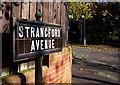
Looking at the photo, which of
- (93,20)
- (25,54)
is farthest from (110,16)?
(25,54)

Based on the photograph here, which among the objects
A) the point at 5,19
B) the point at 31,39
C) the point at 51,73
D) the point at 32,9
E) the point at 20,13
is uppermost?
the point at 32,9

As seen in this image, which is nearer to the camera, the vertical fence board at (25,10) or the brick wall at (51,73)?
the brick wall at (51,73)

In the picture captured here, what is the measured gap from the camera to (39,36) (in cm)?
222

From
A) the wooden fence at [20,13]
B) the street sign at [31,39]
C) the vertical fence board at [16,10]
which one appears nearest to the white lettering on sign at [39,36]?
the street sign at [31,39]

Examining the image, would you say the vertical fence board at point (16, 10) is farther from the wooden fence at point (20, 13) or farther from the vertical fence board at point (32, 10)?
the vertical fence board at point (32, 10)

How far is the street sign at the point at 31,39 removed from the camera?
6.07 feet

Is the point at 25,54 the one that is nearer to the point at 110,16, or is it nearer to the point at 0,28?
the point at 0,28

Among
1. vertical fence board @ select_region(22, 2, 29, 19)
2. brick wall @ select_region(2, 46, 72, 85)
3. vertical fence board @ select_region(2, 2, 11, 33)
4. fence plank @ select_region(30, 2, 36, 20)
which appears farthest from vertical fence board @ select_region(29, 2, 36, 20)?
brick wall @ select_region(2, 46, 72, 85)

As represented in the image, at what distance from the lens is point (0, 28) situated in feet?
6.57

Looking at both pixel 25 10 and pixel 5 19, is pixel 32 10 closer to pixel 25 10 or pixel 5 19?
pixel 25 10

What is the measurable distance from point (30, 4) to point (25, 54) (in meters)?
0.98

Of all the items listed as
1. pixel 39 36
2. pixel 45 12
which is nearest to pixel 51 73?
pixel 39 36

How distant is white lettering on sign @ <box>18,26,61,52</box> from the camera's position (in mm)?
1996

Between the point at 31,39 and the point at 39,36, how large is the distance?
7.0 inches
